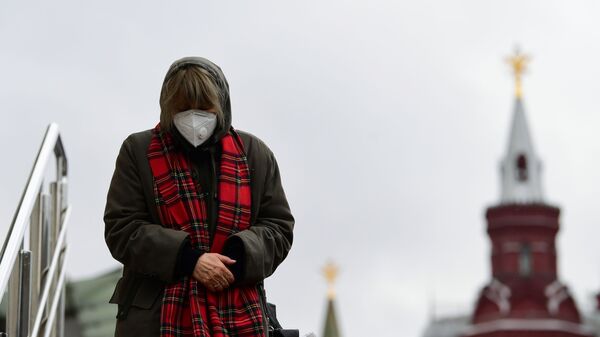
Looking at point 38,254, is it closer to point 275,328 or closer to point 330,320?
point 275,328

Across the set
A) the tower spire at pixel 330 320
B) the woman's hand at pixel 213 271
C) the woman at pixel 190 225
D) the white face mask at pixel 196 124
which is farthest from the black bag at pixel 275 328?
the tower spire at pixel 330 320

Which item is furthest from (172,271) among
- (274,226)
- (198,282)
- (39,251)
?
(39,251)

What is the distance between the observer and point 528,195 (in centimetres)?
6141

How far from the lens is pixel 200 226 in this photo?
3295 millimetres

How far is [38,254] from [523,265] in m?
56.5

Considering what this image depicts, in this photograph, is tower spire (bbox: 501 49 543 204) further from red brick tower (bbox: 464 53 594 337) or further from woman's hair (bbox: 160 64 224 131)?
woman's hair (bbox: 160 64 224 131)

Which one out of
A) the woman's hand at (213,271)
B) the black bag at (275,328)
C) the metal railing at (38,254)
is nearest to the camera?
the woman's hand at (213,271)

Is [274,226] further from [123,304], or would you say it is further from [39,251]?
[39,251]

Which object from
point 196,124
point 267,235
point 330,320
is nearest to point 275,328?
point 267,235

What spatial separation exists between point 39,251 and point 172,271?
57.5 inches

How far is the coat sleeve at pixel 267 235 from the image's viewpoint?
3270 mm

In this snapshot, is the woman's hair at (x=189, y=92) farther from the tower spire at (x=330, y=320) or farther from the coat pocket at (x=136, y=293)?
the tower spire at (x=330, y=320)

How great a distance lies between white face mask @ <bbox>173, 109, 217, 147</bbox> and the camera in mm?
3275

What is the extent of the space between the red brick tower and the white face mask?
55969 mm
